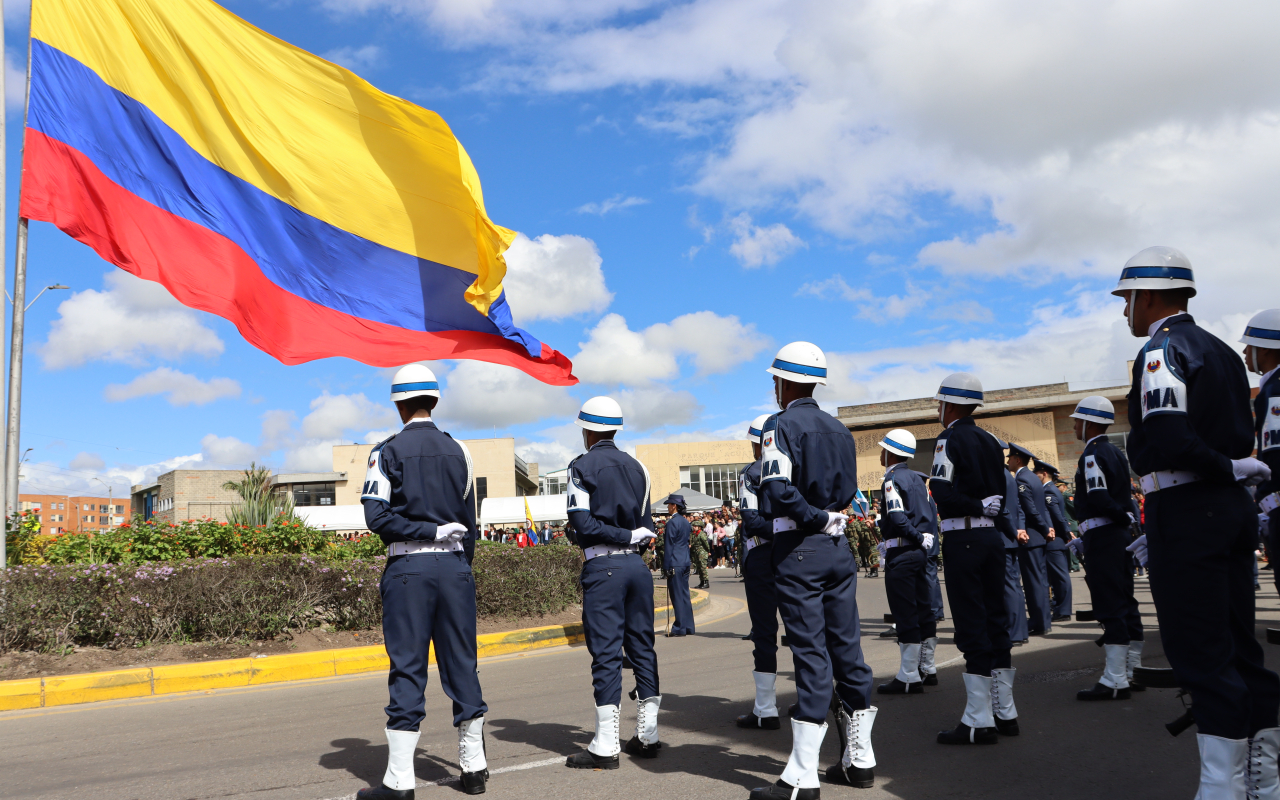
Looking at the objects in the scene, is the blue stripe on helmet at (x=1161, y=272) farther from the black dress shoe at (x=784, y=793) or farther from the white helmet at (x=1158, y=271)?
the black dress shoe at (x=784, y=793)

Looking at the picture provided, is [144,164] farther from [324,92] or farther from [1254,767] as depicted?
[1254,767]

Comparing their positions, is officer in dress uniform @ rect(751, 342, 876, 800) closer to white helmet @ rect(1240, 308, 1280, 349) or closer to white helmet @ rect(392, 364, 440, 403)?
white helmet @ rect(392, 364, 440, 403)

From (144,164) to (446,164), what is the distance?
306cm

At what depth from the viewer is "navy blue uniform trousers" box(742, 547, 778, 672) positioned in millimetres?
6012

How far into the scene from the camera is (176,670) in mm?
8477

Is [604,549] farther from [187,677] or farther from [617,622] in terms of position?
[187,677]

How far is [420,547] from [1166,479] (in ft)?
11.5

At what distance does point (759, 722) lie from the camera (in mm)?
5969

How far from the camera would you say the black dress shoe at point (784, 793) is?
4.07m

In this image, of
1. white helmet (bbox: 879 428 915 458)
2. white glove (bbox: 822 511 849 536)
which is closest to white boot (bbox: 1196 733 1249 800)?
white glove (bbox: 822 511 849 536)

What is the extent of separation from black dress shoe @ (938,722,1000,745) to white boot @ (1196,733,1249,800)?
190 centimetres

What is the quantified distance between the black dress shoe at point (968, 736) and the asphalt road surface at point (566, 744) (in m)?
0.09

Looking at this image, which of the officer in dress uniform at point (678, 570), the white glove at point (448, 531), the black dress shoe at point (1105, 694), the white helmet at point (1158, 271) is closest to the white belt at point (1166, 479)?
the white helmet at point (1158, 271)

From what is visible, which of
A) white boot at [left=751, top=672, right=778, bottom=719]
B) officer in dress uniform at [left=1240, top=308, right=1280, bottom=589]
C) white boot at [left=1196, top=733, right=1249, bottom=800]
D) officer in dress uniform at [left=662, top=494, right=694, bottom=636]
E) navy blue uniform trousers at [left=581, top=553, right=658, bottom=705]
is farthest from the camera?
officer in dress uniform at [left=662, top=494, right=694, bottom=636]
